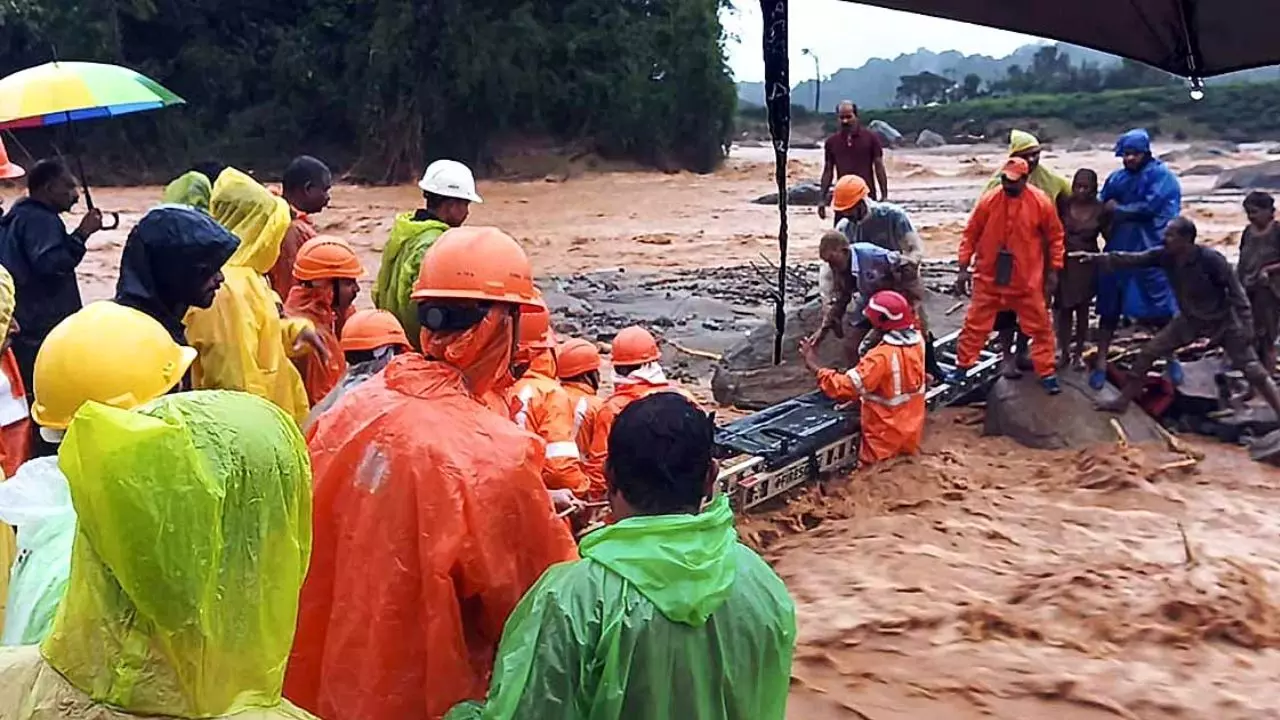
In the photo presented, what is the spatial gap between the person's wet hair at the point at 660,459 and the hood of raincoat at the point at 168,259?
69.6 inches

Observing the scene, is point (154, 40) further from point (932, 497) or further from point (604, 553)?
point (604, 553)

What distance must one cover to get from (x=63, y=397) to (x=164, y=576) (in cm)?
108

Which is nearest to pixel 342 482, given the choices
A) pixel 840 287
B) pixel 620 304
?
pixel 840 287

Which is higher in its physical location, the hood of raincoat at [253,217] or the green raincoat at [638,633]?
the hood of raincoat at [253,217]

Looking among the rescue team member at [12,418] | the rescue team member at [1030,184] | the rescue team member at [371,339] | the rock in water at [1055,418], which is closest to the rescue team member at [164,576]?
the rescue team member at [12,418]

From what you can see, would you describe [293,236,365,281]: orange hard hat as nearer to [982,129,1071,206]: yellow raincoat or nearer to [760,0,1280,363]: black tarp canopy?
[760,0,1280,363]: black tarp canopy

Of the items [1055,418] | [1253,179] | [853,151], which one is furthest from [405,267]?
[1253,179]

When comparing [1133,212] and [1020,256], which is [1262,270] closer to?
[1133,212]

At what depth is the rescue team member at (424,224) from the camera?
5172 millimetres

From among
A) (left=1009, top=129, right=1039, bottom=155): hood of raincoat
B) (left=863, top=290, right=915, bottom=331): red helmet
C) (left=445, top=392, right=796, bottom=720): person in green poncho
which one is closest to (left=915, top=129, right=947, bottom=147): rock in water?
(left=1009, top=129, right=1039, bottom=155): hood of raincoat

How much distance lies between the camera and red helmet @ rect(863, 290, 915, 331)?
22.1 ft

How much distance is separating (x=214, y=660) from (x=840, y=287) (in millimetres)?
6854

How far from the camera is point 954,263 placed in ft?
49.3

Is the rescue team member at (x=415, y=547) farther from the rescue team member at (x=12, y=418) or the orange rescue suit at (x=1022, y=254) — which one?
the orange rescue suit at (x=1022, y=254)
